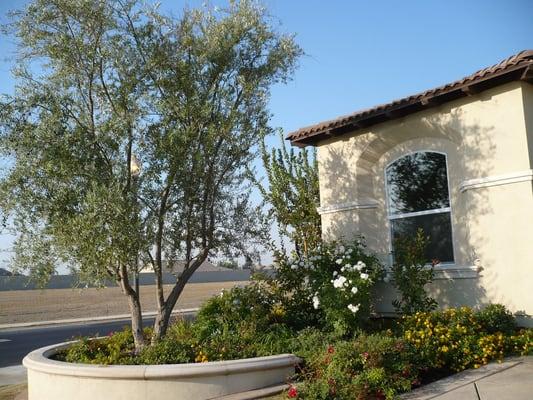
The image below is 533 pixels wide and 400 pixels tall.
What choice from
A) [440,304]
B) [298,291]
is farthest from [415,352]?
[298,291]

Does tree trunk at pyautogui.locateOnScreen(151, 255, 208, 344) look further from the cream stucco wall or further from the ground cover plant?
the cream stucco wall

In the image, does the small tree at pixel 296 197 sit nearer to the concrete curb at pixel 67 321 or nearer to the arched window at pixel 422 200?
the arched window at pixel 422 200

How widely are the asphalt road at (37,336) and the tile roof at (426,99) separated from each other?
9.03m

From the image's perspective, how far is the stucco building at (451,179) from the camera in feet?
26.5

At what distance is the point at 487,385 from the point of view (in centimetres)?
608

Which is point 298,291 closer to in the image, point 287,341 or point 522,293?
point 287,341

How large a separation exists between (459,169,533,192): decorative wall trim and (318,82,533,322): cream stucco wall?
2cm

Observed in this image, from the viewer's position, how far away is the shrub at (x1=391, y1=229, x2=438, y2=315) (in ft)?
27.9

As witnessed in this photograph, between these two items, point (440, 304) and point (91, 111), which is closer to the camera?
point (91, 111)

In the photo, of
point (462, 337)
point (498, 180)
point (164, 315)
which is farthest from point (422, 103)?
point (164, 315)

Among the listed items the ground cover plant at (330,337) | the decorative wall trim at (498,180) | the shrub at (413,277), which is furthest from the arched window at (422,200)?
the ground cover plant at (330,337)

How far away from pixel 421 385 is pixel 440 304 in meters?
2.86

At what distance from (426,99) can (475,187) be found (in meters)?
1.74

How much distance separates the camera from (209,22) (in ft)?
29.3
